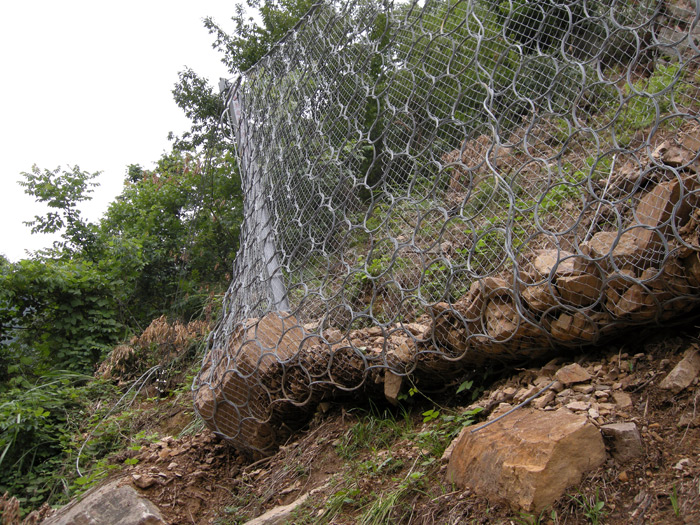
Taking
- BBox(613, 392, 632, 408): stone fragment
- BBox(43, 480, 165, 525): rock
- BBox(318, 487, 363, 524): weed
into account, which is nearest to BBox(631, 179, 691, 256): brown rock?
BBox(613, 392, 632, 408): stone fragment

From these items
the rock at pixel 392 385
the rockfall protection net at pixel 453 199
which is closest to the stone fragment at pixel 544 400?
the rockfall protection net at pixel 453 199

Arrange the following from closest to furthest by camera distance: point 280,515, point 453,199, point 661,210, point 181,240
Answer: point 661,210 < point 280,515 < point 453,199 < point 181,240

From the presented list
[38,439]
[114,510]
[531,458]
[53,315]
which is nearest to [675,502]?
[531,458]

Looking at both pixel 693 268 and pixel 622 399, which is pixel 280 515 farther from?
pixel 693 268

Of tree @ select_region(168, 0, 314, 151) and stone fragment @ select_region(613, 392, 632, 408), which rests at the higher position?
tree @ select_region(168, 0, 314, 151)

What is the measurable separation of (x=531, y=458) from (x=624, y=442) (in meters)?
0.23

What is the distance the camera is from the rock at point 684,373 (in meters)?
1.34

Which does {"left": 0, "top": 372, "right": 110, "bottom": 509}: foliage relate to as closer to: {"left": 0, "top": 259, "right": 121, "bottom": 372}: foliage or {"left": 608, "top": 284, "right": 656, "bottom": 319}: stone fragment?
{"left": 0, "top": 259, "right": 121, "bottom": 372}: foliage

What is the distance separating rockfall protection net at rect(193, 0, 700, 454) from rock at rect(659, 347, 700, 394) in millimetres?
128

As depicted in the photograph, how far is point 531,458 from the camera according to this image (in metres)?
1.28

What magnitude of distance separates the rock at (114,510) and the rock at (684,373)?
Result: 1.87 meters

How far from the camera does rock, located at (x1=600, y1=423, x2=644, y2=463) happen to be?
1.26 meters

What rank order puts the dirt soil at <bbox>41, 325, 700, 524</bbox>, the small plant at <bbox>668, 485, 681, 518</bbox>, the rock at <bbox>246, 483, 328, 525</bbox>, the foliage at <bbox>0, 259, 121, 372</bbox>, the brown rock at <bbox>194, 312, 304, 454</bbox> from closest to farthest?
the small plant at <bbox>668, 485, 681, 518</bbox>
the dirt soil at <bbox>41, 325, 700, 524</bbox>
the rock at <bbox>246, 483, 328, 525</bbox>
the brown rock at <bbox>194, 312, 304, 454</bbox>
the foliage at <bbox>0, 259, 121, 372</bbox>

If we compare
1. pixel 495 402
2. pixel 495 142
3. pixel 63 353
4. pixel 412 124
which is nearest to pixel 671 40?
pixel 495 142
